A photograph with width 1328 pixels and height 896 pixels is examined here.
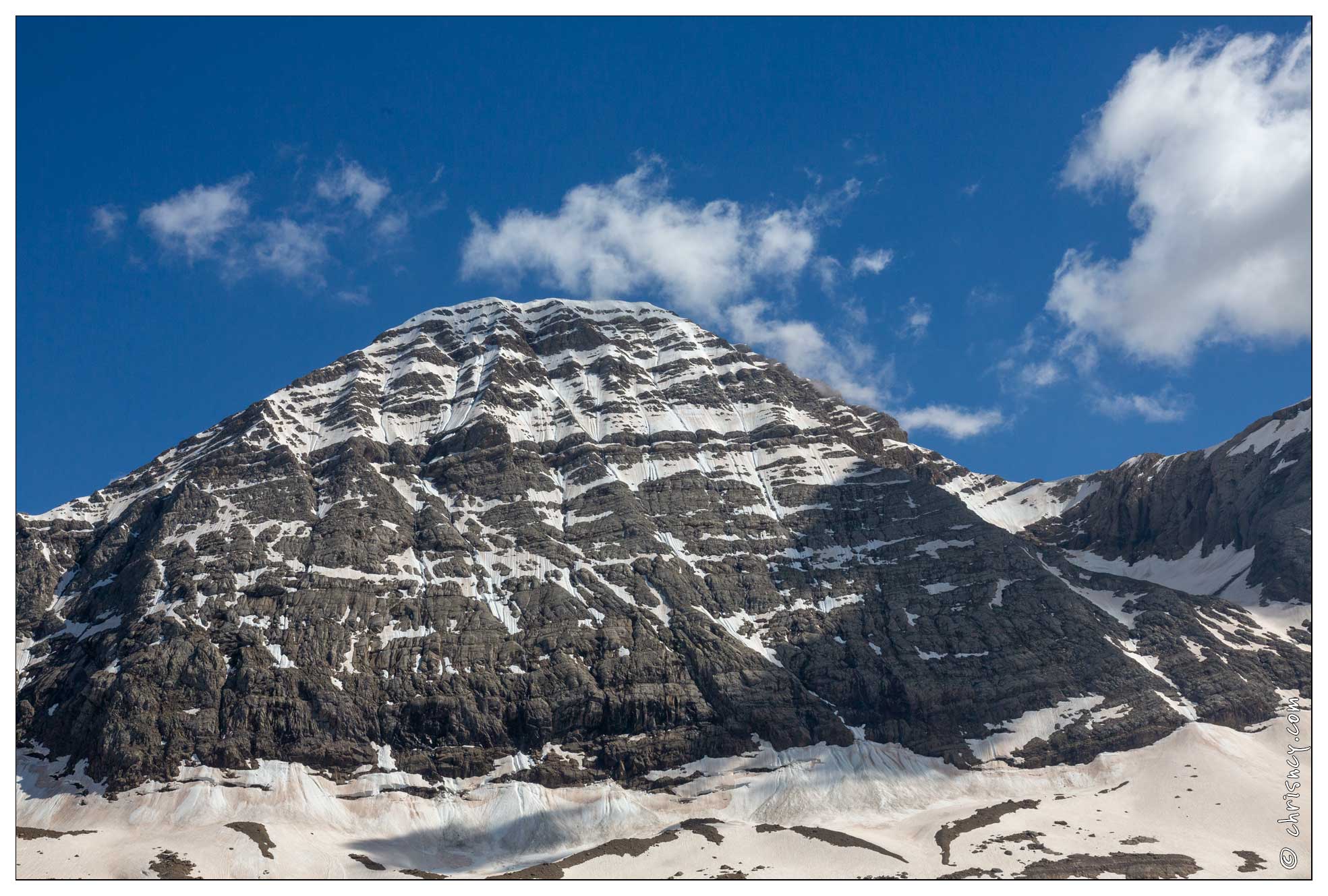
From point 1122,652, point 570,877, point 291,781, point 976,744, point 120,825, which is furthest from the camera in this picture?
point 1122,652

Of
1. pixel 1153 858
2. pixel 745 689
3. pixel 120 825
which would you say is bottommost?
pixel 1153 858

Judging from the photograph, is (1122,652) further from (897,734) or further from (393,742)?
(393,742)

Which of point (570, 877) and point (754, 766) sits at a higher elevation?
point (754, 766)

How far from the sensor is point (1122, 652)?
19512cm

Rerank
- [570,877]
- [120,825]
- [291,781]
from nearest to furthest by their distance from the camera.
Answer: [570,877]
[120,825]
[291,781]

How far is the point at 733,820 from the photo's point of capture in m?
166

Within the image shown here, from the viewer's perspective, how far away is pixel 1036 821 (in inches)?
6265

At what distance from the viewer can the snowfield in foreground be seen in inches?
5719

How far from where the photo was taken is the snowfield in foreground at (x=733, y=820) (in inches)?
5719

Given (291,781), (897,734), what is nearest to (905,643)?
(897,734)

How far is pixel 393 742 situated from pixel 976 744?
98.8 meters

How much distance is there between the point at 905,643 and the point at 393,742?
3700 inches

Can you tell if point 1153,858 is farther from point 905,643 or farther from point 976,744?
point 905,643

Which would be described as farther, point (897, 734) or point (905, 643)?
point (905, 643)
